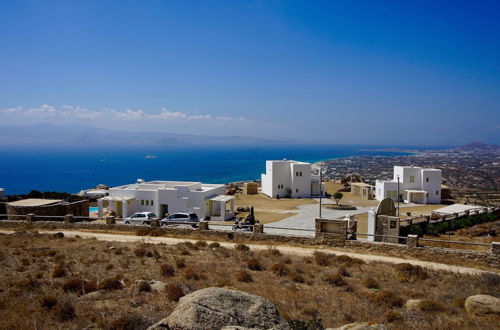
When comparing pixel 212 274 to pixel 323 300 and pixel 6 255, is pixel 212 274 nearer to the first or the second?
pixel 323 300

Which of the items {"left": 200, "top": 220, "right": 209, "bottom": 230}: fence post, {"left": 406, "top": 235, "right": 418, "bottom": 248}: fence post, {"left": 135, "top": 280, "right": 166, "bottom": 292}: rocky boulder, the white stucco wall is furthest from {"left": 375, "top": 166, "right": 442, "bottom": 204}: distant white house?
{"left": 135, "top": 280, "right": 166, "bottom": 292}: rocky boulder

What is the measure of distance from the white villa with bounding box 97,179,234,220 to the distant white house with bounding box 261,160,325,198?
13.9 m

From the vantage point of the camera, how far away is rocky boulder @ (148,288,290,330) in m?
6.46

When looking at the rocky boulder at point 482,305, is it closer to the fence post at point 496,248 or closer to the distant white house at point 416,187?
the fence post at point 496,248

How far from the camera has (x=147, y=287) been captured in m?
12.1

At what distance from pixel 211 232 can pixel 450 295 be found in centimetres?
1424

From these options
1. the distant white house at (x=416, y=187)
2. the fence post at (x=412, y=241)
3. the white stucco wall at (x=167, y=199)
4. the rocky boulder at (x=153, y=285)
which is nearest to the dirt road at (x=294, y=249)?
the fence post at (x=412, y=241)

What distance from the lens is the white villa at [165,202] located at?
32781 mm

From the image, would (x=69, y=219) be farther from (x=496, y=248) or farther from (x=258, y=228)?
(x=496, y=248)

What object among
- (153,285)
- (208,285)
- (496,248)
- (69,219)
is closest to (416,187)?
(496,248)

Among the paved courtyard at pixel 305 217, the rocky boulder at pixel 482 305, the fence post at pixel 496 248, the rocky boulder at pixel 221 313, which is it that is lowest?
the paved courtyard at pixel 305 217

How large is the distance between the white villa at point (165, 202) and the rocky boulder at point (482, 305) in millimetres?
23775

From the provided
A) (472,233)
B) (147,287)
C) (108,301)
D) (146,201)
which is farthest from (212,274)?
(472,233)

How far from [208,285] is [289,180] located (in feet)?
115
